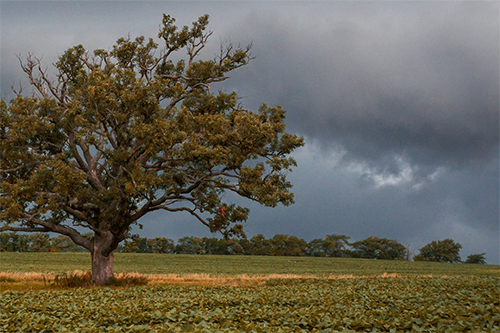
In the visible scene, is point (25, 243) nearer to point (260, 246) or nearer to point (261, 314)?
point (260, 246)

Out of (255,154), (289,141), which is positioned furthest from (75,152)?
(289,141)

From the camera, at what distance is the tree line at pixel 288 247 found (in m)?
126

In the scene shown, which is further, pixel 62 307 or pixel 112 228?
pixel 112 228

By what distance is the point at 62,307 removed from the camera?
675 inches

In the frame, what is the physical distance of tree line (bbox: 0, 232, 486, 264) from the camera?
126m

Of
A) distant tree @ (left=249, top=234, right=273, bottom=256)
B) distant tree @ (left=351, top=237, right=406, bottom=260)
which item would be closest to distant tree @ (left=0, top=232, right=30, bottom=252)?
distant tree @ (left=249, top=234, right=273, bottom=256)

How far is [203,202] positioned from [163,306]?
1443 cm

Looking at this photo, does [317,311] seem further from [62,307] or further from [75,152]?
[75,152]

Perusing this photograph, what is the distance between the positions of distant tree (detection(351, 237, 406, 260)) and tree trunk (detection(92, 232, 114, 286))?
392 feet

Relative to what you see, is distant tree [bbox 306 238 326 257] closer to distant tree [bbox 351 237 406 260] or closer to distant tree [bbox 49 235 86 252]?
distant tree [bbox 351 237 406 260]

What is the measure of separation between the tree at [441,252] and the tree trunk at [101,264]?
12657 centimetres

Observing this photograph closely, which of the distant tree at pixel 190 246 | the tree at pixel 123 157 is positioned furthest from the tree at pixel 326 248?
the tree at pixel 123 157

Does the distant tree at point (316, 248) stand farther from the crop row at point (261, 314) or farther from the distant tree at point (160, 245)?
the crop row at point (261, 314)

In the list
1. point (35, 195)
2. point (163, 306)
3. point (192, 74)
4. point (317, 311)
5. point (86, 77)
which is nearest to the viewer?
point (317, 311)
